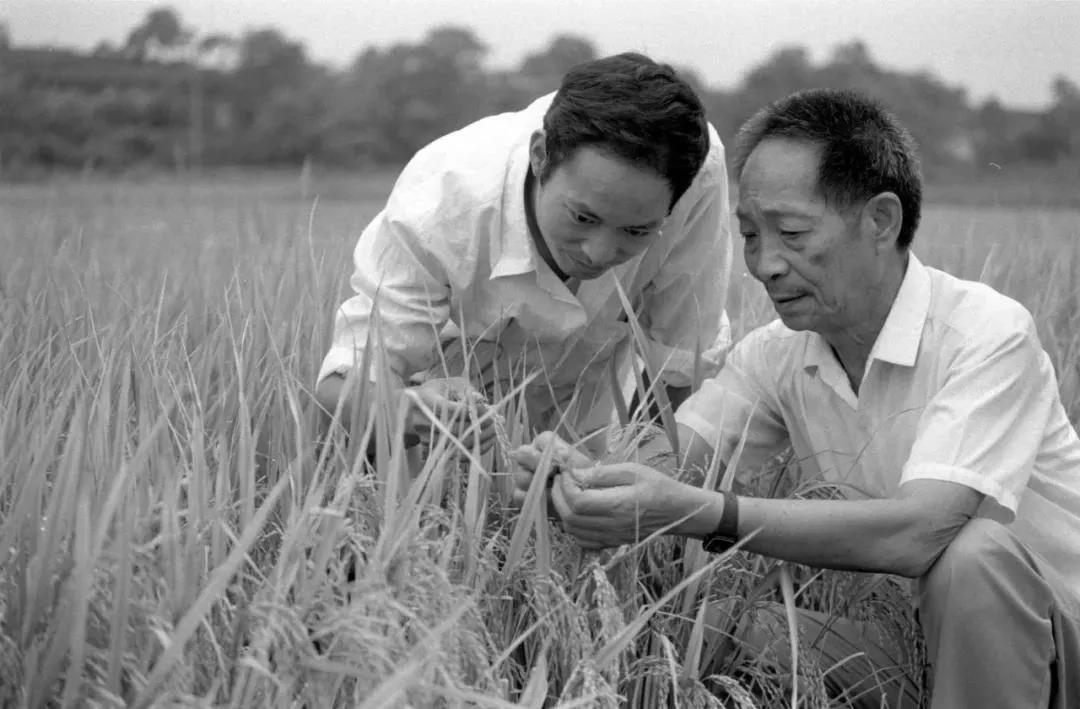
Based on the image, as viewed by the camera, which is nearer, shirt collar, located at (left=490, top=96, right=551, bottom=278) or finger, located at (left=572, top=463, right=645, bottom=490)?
finger, located at (left=572, top=463, right=645, bottom=490)

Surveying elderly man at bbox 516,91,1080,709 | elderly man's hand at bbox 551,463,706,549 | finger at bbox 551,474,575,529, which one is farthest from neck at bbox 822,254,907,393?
finger at bbox 551,474,575,529

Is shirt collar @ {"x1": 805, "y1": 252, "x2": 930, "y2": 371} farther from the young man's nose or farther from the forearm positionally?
the young man's nose

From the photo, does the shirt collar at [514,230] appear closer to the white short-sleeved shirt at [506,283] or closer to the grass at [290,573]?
the white short-sleeved shirt at [506,283]

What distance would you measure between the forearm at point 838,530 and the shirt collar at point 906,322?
275 mm

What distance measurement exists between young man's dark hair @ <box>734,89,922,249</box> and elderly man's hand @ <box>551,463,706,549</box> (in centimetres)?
55

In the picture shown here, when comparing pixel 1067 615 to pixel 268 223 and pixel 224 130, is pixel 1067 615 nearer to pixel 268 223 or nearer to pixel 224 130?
pixel 268 223

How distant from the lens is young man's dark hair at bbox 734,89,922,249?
1.89 metres

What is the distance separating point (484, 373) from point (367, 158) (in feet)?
47.9

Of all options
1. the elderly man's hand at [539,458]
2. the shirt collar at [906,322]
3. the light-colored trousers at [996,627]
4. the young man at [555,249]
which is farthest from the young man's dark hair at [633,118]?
the light-colored trousers at [996,627]

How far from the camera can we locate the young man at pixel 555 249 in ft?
6.39

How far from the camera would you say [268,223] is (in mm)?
5238

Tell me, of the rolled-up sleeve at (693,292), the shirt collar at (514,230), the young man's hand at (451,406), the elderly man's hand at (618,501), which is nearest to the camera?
the elderly man's hand at (618,501)

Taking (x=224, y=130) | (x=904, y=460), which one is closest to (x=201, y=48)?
(x=224, y=130)

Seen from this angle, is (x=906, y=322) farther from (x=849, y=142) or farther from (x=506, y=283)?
(x=506, y=283)
